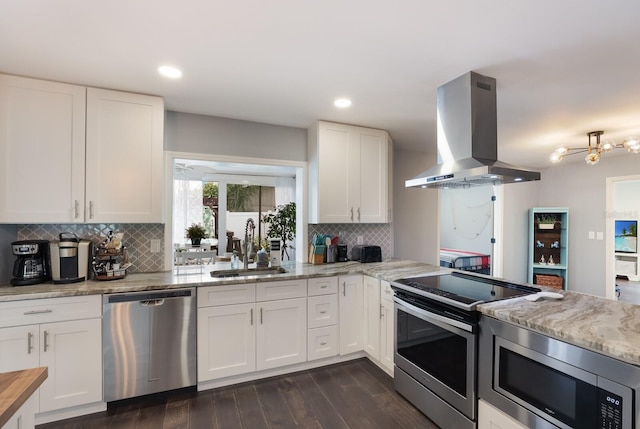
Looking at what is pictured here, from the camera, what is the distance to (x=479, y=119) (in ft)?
7.02

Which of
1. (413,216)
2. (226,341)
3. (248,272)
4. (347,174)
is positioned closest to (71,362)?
(226,341)

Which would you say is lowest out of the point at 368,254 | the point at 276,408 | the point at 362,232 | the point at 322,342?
the point at 276,408

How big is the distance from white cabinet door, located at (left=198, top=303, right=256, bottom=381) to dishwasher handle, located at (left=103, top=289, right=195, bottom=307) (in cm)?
20

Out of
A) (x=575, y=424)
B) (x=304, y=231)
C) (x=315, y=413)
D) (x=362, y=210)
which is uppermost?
(x=362, y=210)

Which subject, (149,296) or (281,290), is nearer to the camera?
(149,296)

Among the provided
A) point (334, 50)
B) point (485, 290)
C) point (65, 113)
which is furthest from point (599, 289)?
point (65, 113)

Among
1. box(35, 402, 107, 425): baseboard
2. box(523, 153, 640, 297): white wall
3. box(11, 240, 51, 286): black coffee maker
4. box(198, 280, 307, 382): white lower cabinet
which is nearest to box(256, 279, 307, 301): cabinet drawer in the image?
box(198, 280, 307, 382): white lower cabinet

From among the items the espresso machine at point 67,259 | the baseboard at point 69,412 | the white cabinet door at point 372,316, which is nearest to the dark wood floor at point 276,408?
the baseboard at point 69,412

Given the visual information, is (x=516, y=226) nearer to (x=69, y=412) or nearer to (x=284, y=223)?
(x=284, y=223)

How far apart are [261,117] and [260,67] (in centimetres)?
103

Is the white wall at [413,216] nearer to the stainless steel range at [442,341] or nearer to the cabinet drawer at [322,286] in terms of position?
the cabinet drawer at [322,286]

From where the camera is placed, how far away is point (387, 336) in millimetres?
2650

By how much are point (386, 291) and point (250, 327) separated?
121 cm

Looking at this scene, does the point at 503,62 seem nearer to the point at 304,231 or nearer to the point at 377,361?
the point at 304,231
